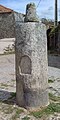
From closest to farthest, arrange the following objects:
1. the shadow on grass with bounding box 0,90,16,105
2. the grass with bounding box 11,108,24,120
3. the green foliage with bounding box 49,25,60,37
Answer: the grass with bounding box 11,108,24,120 → the shadow on grass with bounding box 0,90,16,105 → the green foliage with bounding box 49,25,60,37

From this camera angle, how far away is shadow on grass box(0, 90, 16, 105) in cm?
587

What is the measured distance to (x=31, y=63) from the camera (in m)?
5.30

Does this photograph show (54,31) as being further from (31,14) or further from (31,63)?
(31,63)

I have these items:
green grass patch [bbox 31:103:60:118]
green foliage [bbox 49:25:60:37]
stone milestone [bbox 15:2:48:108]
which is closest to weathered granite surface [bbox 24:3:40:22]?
stone milestone [bbox 15:2:48:108]

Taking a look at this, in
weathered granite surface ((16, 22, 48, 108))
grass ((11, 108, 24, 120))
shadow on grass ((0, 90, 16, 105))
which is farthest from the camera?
shadow on grass ((0, 90, 16, 105))

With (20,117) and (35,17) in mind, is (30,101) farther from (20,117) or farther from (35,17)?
(35,17)

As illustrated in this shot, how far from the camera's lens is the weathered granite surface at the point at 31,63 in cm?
525

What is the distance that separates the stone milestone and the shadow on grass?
44 cm

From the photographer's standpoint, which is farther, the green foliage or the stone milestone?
the green foliage

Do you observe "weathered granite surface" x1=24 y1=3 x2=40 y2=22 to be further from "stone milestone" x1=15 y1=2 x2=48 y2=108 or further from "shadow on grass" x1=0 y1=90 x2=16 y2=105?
"shadow on grass" x1=0 y1=90 x2=16 y2=105

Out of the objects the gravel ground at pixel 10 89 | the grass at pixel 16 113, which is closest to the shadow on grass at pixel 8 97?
the gravel ground at pixel 10 89

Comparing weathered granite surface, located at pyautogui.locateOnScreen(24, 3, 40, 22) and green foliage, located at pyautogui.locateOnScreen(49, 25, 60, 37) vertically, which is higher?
weathered granite surface, located at pyautogui.locateOnScreen(24, 3, 40, 22)

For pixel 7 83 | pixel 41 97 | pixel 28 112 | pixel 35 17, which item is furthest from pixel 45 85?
pixel 7 83

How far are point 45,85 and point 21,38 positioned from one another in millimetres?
1077
